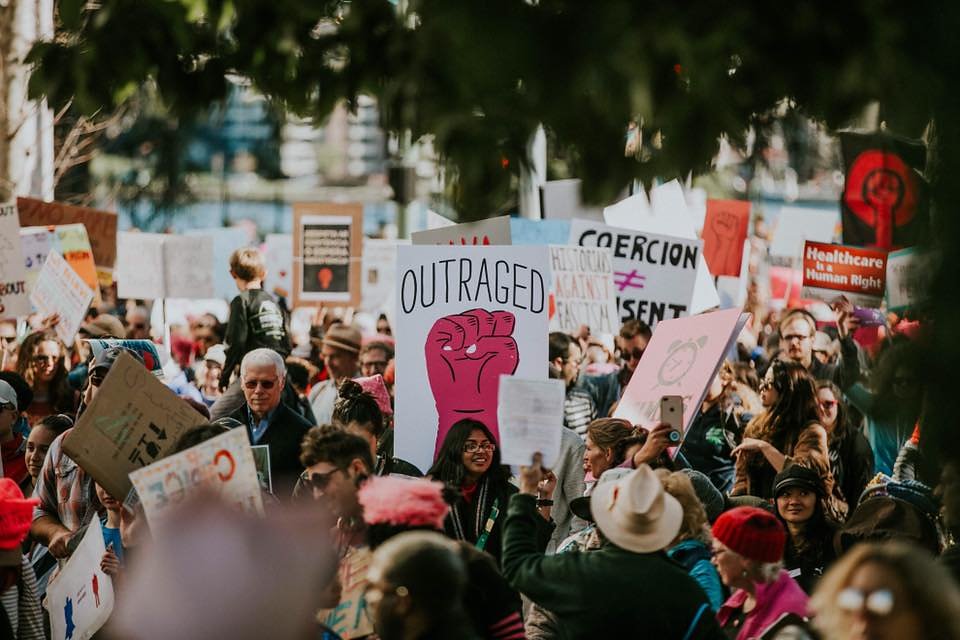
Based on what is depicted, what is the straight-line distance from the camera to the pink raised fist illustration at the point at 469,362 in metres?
7.12

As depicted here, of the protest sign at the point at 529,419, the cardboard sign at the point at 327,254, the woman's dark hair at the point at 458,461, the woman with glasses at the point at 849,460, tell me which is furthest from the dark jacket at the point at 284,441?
the cardboard sign at the point at 327,254

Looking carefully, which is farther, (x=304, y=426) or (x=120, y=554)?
(x=304, y=426)

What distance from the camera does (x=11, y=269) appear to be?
1140cm

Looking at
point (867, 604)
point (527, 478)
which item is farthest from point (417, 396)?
point (867, 604)

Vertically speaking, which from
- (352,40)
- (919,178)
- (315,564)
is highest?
(352,40)

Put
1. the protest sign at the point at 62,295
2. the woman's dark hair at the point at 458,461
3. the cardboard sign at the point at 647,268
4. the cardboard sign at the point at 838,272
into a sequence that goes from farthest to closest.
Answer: the protest sign at the point at 62,295 < the cardboard sign at the point at 838,272 < the cardboard sign at the point at 647,268 < the woman's dark hair at the point at 458,461

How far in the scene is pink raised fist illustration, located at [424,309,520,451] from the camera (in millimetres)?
7125

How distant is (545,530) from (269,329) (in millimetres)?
4187

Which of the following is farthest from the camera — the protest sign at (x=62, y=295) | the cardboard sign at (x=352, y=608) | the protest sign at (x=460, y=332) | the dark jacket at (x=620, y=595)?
the protest sign at (x=62, y=295)

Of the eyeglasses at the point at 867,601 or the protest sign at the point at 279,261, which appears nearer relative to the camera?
the eyeglasses at the point at 867,601

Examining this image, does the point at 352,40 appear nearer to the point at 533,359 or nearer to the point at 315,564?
the point at 315,564

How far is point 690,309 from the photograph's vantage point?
1042 centimetres

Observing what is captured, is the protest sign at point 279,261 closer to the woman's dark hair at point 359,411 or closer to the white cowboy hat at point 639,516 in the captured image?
the woman's dark hair at point 359,411

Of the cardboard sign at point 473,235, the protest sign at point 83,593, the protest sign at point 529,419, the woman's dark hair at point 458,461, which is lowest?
the protest sign at point 83,593
